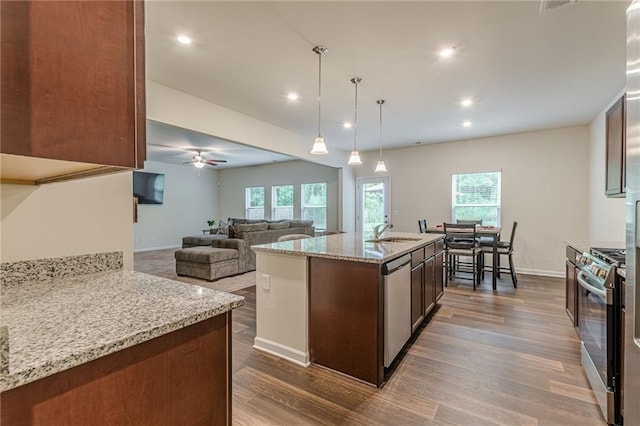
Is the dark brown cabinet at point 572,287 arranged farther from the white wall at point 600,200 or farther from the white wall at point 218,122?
the white wall at point 218,122

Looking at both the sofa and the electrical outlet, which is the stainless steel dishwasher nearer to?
the electrical outlet

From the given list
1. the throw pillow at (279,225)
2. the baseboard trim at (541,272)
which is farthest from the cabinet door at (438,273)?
the throw pillow at (279,225)

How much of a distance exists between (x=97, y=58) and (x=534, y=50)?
333 centimetres

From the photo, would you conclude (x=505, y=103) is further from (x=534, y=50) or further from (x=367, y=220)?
(x=367, y=220)

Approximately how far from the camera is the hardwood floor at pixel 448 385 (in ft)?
5.82

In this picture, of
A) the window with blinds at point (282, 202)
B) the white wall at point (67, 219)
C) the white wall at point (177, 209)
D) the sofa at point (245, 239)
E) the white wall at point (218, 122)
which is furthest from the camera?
the window with blinds at point (282, 202)

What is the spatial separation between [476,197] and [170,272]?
20.3 ft

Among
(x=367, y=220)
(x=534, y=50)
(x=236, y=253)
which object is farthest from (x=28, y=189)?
(x=367, y=220)

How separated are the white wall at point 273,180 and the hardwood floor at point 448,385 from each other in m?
4.92

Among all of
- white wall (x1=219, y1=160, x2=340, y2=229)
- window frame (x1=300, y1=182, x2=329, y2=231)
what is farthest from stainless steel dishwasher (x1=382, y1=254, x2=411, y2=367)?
window frame (x1=300, y1=182, x2=329, y2=231)

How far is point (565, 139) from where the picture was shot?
5.15 meters

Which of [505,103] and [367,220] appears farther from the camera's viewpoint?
[367,220]

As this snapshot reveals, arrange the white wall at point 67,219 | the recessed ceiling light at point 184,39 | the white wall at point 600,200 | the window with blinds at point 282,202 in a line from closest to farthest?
the white wall at point 67,219
the recessed ceiling light at point 184,39
the white wall at point 600,200
the window with blinds at point 282,202

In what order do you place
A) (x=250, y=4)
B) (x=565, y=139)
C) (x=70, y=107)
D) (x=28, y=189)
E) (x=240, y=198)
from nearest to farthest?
(x=70, y=107), (x=28, y=189), (x=250, y=4), (x=565, y=139), (x=240, y=198)
